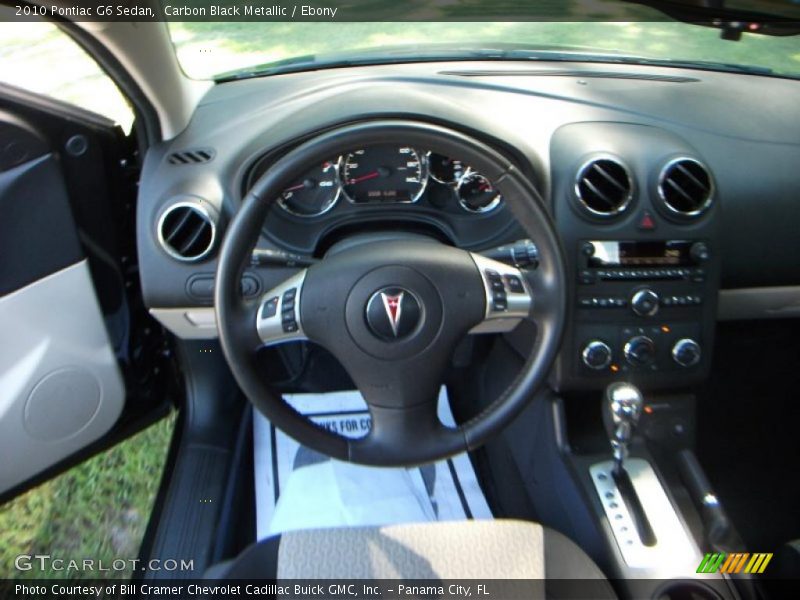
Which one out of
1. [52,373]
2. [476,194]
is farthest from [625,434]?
[52,373]

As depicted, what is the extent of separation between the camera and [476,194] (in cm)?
170

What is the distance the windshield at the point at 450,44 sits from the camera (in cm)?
188

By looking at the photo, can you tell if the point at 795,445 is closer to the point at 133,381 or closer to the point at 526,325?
the point at 526,325

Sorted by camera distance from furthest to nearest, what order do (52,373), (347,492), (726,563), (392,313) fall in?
(347,492)
(52,373)
(726,563)
(392,313)

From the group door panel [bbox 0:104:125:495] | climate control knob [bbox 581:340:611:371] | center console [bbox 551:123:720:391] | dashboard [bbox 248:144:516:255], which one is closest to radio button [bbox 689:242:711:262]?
center console [bbox 551:123:720:391]

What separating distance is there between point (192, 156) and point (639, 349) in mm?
1115

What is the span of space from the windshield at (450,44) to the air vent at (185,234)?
448 mm

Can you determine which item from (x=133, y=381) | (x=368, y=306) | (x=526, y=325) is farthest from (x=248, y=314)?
(x=133, y=381)

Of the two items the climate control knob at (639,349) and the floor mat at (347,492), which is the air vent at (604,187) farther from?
the floor mat at (347,492)

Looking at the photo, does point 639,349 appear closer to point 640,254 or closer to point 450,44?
point 640,254

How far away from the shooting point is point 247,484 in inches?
81.3

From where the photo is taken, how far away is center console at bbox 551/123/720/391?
1636 mm

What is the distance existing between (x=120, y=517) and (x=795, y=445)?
2.06 metres

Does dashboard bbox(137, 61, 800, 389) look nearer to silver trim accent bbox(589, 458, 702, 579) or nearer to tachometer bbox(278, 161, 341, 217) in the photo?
tachometer bbox(278, 161, 341, 217)
